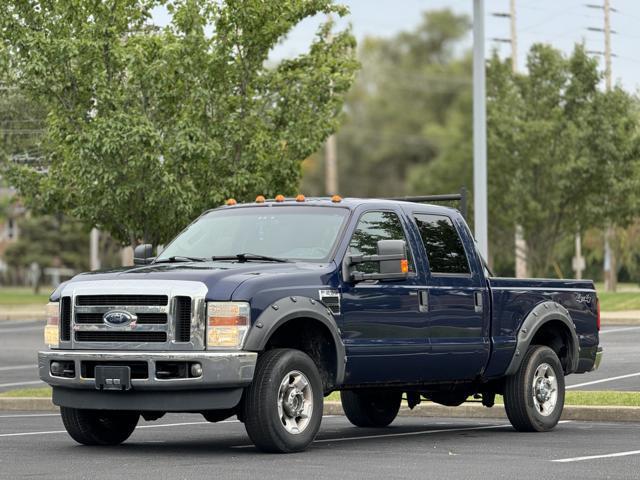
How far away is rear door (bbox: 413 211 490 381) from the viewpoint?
14.2 meters

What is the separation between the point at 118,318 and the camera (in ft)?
41.2

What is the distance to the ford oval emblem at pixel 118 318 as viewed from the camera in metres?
12.5

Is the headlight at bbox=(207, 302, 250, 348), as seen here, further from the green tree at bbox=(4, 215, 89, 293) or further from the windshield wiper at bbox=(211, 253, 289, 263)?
the green tree at bbox=(4, 215, 89, 293)

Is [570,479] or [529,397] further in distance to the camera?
[529,397]

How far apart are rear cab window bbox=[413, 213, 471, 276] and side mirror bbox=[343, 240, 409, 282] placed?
0.96m

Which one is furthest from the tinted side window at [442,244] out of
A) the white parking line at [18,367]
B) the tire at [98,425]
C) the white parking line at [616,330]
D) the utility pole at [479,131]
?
the white parking line at [616,330]

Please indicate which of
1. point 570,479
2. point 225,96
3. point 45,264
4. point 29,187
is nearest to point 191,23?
point 225,96

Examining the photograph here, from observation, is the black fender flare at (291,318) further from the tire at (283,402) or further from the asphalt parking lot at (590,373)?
the asphalt parking lot at (590,373)

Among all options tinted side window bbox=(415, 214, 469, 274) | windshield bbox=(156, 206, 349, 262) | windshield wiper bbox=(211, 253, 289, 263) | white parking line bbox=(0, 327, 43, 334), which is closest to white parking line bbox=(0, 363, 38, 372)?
white parking line bbox=(0, 327, 43, 334)

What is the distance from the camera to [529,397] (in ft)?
50.0

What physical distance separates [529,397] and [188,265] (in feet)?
13.0

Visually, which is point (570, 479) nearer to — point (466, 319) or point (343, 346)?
point (343, 346)

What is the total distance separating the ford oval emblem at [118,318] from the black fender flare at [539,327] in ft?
13.8

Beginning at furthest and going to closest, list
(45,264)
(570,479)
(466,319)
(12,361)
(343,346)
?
(45,264)
(12,361)
(466,319)
(343,346)
(570,479)
